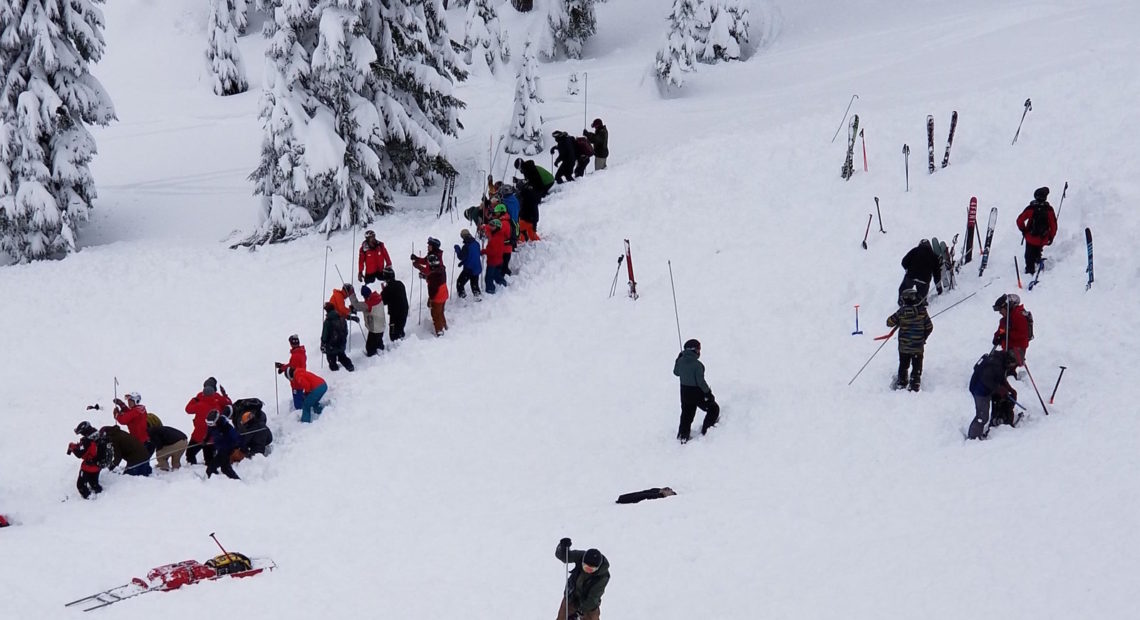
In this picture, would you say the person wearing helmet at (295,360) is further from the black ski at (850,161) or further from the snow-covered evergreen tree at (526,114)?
the snow-covered evergreen tree at (526,114)

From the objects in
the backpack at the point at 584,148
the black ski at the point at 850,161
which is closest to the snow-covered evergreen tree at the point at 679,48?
the backpack at the point at 584,148

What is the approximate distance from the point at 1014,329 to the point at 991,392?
1245 millimetres

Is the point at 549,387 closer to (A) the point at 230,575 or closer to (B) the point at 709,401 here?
(B) the point at 709,401

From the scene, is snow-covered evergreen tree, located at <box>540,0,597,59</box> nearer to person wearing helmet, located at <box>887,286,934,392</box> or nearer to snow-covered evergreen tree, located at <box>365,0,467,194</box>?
snow-covered evergreen tree, located at <box>365,0,467,194</box>

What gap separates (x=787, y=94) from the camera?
24.4 m

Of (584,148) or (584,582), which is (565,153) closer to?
(584,148)

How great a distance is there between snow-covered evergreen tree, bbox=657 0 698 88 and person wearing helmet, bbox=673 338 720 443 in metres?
16.5

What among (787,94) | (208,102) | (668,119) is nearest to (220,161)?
(208,102)

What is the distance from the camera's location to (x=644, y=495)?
11242 millimetres

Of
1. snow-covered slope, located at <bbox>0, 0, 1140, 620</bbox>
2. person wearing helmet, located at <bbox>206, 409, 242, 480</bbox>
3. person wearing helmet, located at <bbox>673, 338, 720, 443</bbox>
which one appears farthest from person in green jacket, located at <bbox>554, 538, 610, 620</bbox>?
person wearing helmet, located at <bbox>206, 409, 242, 480</bbox>

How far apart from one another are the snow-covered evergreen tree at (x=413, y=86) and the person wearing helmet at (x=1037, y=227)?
44.4 feet

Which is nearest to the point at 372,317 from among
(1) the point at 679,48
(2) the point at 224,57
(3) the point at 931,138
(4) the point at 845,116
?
(3) the point at 931,138

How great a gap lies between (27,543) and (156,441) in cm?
263

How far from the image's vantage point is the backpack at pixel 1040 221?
13320 millimetres
